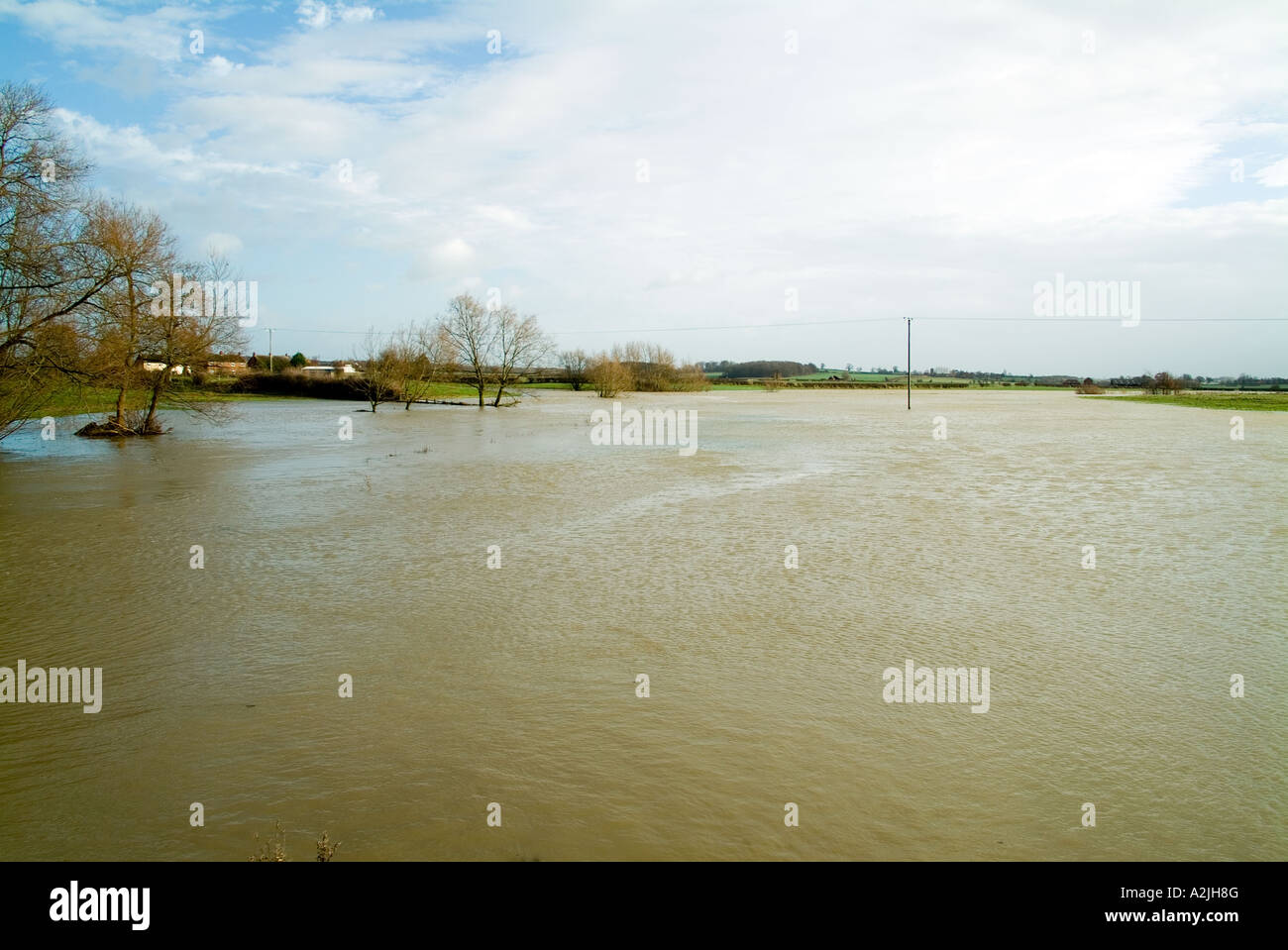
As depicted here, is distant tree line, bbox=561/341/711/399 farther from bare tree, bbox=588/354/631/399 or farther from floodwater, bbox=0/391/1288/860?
floodwater, bbox=0/391/1288/860

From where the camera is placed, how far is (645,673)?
5.93 meters

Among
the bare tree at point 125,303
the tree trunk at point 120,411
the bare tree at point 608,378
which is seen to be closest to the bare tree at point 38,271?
the bare tree at point 125,303

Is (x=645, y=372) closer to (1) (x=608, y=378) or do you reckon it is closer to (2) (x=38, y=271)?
(1) (x=608, y=378)

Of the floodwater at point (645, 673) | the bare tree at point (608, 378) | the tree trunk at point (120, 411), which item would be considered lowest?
the floodwater at point (645, 673)

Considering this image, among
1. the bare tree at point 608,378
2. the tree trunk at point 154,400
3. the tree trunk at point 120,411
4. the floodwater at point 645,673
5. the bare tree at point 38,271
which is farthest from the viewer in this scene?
the bare tree at point 608,378

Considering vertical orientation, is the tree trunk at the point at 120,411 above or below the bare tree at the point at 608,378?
below

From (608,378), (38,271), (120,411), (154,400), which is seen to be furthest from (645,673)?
(608,378)

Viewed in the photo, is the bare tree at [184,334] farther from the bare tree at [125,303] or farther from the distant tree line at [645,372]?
the distant tree line at [645,372]

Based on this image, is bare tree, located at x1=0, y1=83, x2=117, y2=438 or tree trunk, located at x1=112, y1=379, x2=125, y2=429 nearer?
bare tree, located at x1=0, y1=83, x2=117, y2=438

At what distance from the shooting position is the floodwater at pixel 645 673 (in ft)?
12.7

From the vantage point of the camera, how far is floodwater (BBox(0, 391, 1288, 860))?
12.7ft

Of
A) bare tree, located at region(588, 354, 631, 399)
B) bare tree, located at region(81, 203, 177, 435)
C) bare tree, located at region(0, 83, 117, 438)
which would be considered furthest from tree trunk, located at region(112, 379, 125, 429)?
bare tree, located at region(588, 354, 631, 399)
